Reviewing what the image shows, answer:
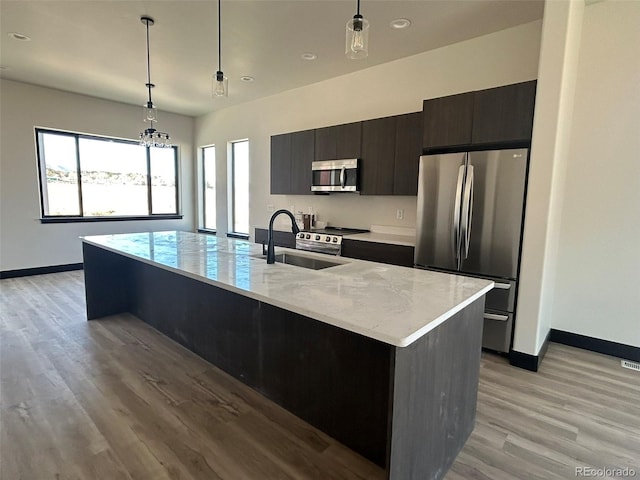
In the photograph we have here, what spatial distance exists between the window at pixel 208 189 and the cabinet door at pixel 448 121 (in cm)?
495

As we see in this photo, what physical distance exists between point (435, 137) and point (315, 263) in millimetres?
1672

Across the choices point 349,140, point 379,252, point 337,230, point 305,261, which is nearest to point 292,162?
point 349,140

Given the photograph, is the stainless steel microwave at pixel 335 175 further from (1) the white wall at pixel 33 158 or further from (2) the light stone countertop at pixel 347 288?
(1) the white wall at pixel 33 158

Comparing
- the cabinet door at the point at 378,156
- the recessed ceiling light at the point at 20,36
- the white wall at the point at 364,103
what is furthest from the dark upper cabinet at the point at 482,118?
the recessed ceiling light at the point at 20,36

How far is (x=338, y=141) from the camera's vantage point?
4250 mm

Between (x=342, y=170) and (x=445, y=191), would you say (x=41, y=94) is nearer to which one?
(x=342, y=170)

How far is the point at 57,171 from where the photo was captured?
563 cm

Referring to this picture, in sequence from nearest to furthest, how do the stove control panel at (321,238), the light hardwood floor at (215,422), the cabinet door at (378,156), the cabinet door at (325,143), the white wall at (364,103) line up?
the light hardwood floor at (215,422) < the white wall at (364,103) < the cabinet door at (378,156) < the stove control panel at (321,238) < the cabinet door at (325,143)

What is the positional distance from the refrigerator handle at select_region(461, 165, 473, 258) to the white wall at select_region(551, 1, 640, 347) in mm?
979

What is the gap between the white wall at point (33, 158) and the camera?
199 inches

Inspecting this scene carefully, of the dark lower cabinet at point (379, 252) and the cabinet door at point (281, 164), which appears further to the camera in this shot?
the cabinet door at point (281, 164)

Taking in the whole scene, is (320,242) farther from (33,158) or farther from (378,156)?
(33,158)

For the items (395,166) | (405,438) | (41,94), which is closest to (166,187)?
(41,94)

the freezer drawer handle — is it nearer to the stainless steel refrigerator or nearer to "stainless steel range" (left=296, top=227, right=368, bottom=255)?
the stainless steel refrigerator
